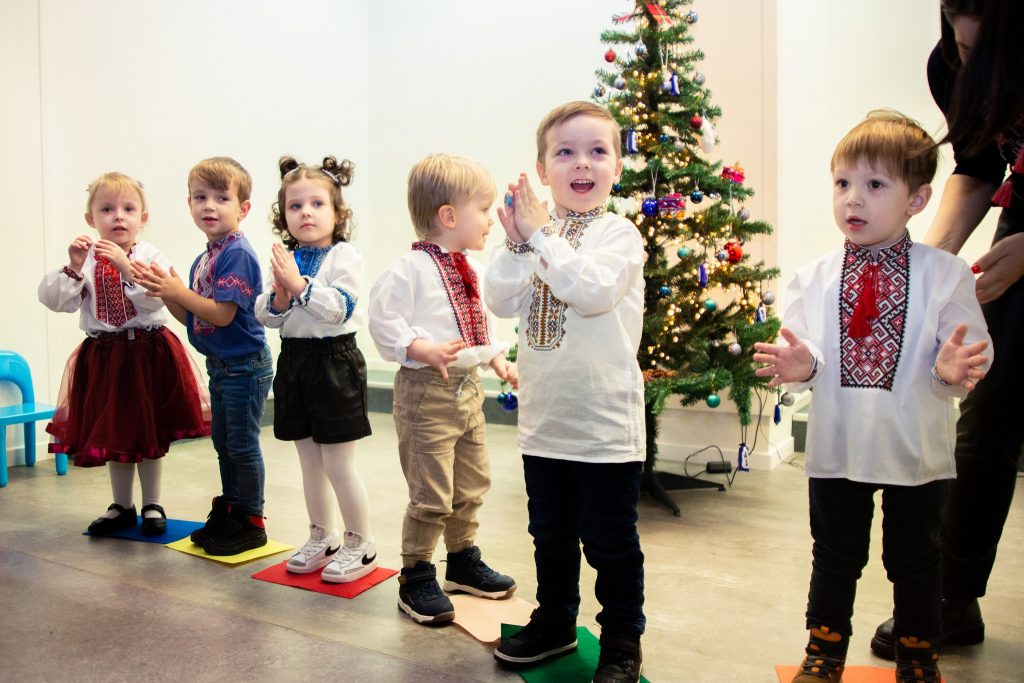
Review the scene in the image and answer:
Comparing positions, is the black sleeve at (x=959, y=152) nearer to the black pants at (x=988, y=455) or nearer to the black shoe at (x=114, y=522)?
the black pants at (x=988, y=455)

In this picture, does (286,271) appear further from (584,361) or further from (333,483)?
(584,361)

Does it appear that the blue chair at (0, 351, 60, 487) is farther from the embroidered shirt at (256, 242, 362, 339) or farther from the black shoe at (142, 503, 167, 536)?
the embroidered shirt at (256, 242, 362, 339)

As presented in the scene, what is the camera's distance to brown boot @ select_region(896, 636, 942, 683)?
179cm

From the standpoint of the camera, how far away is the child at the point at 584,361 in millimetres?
1836

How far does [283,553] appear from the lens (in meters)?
2.92

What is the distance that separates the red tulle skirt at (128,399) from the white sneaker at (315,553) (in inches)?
26.3

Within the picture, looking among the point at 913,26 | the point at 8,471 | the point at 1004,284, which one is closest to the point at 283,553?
the point at 8,471

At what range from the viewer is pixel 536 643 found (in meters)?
2.02

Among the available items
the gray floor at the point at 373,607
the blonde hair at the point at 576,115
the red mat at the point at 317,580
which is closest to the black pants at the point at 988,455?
the gray floor at the point at 373,607

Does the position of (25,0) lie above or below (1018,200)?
above

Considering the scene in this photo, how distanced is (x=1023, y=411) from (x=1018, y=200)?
483 millimetres

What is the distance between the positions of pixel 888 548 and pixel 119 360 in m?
2.48

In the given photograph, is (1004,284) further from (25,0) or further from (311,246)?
(25,0)

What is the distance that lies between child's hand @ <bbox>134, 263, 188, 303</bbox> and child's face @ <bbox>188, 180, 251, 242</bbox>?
22 centimetres
